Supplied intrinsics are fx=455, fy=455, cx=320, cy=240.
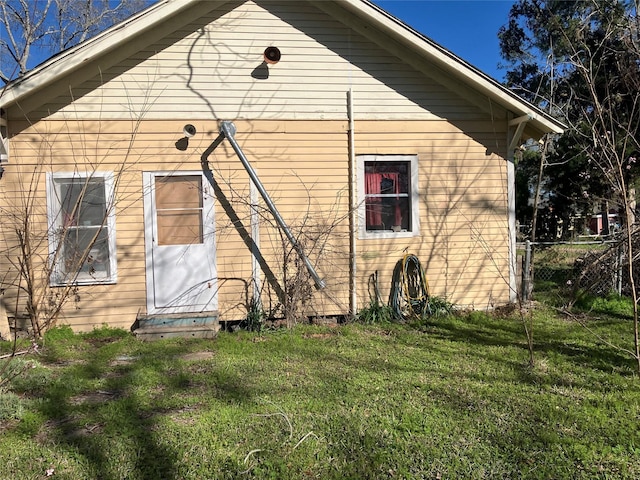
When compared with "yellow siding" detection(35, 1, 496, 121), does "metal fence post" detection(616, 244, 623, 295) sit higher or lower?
lower

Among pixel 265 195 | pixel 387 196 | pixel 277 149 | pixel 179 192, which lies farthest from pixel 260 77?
pixel 387 196

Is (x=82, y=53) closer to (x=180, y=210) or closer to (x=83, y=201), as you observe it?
(x=83, y=201)

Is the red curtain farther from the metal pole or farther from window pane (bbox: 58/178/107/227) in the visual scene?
window pane (bbox: 58/178/107/227)

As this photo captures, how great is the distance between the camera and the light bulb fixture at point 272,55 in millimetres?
6777

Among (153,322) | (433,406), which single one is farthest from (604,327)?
(153,322)

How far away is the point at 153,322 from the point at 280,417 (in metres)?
3.48

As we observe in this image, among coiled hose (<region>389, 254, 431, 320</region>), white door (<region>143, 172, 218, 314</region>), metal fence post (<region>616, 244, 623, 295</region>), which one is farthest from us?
metal fence post (<region>616, 244, 623, 295</region>)

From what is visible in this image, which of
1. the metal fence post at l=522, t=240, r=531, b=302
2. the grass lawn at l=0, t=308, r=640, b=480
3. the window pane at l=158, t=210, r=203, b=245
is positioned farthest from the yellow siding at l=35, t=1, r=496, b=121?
the grass lawn at l=0, t=308, r=640, b=480

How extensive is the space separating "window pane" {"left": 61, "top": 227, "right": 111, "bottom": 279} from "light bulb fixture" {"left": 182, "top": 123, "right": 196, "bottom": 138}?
182 cm

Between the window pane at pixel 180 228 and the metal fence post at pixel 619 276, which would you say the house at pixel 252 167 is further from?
the metal fence post at pixel 619 276

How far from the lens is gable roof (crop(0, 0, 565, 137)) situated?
6.00m

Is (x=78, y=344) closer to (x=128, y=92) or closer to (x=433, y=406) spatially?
(x=128, y=92)

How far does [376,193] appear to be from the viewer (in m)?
7.32

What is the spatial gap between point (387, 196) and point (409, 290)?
5.11 ft
